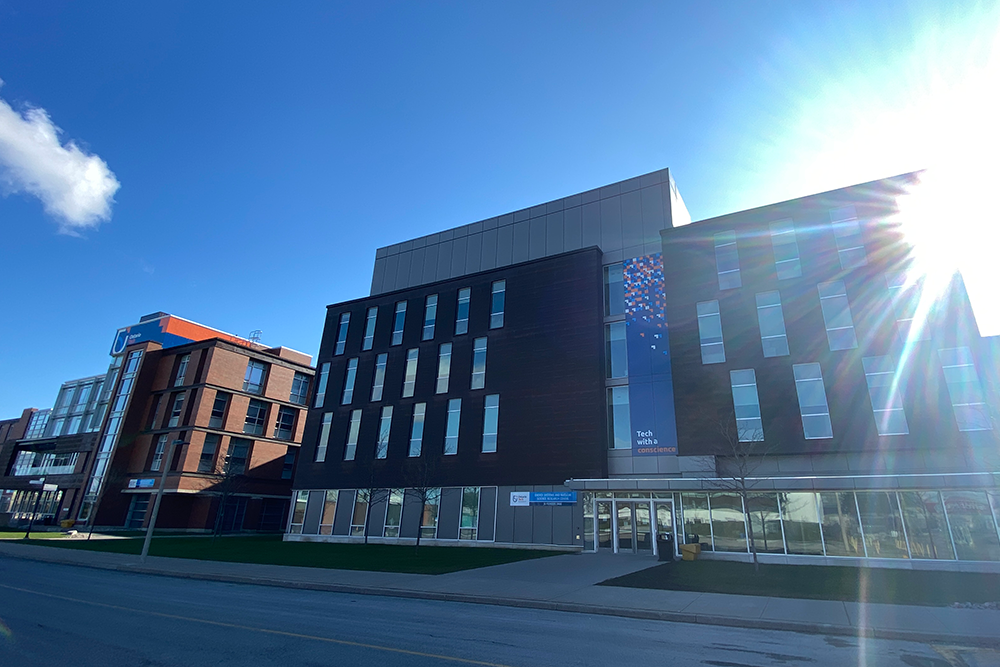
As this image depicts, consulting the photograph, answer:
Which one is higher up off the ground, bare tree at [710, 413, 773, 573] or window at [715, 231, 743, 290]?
window at [715, 231, 743, 290]

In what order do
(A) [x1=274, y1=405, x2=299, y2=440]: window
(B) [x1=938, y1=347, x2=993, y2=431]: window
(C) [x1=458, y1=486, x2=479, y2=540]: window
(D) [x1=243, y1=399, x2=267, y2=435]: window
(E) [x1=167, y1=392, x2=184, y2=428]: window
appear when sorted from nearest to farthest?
(B) [x1=938, y1=347, x2=993, y2=431]: window < (C) [x1=458, y1=486, x2=479, y2=540]: window < (E) [x1=167, y1=392, x2=184, y2=428]: window < (D) [x1=243, y1=399, x2=267, y2=435]: window < (A) [x1=274, y1=405, x2=299, y2=440]: window

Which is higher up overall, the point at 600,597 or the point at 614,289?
the point at 614,289

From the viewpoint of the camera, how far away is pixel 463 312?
39.3 metres

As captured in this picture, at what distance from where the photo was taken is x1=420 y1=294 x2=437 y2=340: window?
4019 centimetres

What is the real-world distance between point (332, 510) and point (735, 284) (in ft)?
103

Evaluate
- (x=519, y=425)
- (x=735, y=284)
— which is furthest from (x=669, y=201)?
(x=519, y=425)

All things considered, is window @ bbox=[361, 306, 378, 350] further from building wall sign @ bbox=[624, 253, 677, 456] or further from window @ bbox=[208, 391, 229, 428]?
building wall sign @ bbox=[624, 253, 677, 456]

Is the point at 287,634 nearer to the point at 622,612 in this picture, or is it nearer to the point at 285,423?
the point at 622,612

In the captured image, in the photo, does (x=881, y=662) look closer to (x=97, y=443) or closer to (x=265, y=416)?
(x=265, y=416)

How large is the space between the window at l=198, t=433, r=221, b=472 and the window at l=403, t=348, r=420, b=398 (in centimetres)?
2334

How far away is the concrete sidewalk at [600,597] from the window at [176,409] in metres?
31.2

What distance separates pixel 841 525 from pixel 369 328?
3417 centimetres

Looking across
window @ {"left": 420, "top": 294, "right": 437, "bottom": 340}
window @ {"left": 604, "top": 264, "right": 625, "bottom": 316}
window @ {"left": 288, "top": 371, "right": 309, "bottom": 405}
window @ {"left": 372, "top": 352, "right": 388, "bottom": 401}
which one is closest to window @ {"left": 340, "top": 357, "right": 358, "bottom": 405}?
window @ {"left": 372, "top": 352, "right": 388, "bottom": 401}

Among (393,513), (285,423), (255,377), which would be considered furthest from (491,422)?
(255,377)
